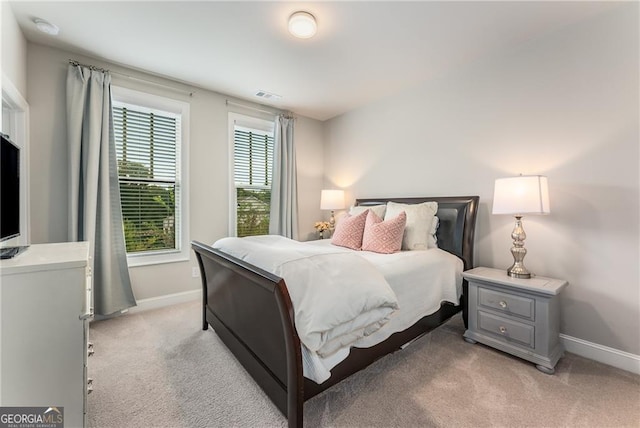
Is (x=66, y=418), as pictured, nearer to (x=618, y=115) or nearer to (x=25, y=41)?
(x=25, y=41)

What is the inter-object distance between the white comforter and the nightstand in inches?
46.1

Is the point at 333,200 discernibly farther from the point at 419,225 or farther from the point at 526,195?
the point at 526,195

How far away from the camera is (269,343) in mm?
1500

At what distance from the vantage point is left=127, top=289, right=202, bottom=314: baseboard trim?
2973 millimetres

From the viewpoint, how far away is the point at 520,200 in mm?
2062

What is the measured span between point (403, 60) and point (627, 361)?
10.0 ft

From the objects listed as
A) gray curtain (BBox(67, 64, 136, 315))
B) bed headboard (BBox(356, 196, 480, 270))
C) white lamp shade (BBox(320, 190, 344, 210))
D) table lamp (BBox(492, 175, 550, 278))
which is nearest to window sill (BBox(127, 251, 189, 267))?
gray curtain (BBox(67, 64, 136, 315))

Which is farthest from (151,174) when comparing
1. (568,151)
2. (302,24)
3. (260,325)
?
(568,151)

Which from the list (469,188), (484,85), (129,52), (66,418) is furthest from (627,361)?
(129,52)

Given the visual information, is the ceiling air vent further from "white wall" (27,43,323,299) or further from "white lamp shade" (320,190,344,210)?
"white lamp shade" (320,190,344,210)

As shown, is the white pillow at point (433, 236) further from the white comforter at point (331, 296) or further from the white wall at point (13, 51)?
the white wall at point (13, 51)

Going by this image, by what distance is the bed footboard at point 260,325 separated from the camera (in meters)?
1.25

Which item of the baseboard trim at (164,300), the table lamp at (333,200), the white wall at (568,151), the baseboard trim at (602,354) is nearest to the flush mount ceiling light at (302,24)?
the white wall at (568,151)

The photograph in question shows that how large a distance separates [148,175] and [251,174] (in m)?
1.28
